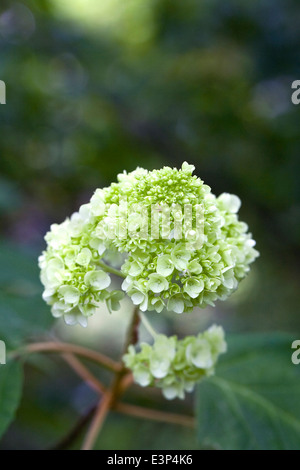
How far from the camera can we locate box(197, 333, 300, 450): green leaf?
1.21m

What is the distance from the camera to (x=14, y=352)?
128cm

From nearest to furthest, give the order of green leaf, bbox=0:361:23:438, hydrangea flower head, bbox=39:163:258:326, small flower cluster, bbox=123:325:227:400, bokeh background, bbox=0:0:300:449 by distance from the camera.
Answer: hydrangea flower head, bbox=39:163:258:326, small flower cluster, bbox=123:325:227:400, green leaf, bbox=0:361:23:438, bokeh background, bbox=0:0:300:449

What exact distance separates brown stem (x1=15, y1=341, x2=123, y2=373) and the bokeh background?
1.27 meters

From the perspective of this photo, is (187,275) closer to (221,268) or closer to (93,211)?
(221,268)

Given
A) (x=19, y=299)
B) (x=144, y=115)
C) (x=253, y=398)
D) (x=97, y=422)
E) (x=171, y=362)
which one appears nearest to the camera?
(x=171, y=362)

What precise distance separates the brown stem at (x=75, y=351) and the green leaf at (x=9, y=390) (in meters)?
0.06

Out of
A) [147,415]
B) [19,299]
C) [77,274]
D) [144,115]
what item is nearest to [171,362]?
[77,274]

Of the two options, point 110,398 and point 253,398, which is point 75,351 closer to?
point 110,398

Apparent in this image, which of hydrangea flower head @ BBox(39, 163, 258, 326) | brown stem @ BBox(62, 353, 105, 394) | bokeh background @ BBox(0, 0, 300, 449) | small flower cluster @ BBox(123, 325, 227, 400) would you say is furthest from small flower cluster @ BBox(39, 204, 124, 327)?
bokeh background @ BBox(0, 0, 300, 449)

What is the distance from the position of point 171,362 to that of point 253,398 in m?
0.43

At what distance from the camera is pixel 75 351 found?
4.13 feet

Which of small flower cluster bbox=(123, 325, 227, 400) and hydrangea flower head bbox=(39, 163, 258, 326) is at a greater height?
hydrangea flower head bbox=(39, 163, 258, 326)

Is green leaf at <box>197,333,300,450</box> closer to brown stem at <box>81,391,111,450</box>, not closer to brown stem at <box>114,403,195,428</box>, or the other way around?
brown stem at <box>114,403,195,428</box>

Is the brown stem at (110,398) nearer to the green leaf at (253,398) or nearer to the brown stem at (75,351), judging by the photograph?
the brown stem at (75,351)
